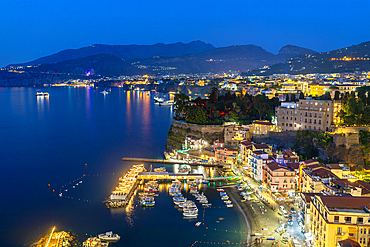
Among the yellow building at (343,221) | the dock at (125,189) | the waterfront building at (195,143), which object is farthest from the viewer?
the waterfront building at (195,143)

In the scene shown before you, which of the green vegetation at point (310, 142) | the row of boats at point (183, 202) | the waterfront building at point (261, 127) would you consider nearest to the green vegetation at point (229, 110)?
the waterfront building at point (261, 127)

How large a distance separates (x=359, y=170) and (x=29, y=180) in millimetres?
14657

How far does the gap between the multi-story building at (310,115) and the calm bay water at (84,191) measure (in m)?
6.48

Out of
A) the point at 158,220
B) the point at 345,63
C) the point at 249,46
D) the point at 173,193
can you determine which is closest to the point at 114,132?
the point at 173,193

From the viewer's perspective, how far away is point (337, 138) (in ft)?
50.3

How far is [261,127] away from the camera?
1908 centimetres

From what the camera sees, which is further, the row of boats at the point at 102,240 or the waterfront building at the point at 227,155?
the waterfront building at the point at 227,155

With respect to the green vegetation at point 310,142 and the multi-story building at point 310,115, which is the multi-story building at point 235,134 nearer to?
the multi-story building at point 310,115

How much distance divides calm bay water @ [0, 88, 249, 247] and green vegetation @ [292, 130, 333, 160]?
506cm

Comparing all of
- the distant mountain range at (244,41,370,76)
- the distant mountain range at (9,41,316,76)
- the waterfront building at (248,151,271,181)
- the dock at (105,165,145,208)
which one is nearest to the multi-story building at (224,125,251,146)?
the waterfront building at (248,151,271,181)

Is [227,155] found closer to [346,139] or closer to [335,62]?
[346,139]

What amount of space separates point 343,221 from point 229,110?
14.7 meters

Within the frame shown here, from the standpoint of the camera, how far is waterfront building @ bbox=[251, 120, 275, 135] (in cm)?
1898

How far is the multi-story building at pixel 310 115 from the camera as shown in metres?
16.6
